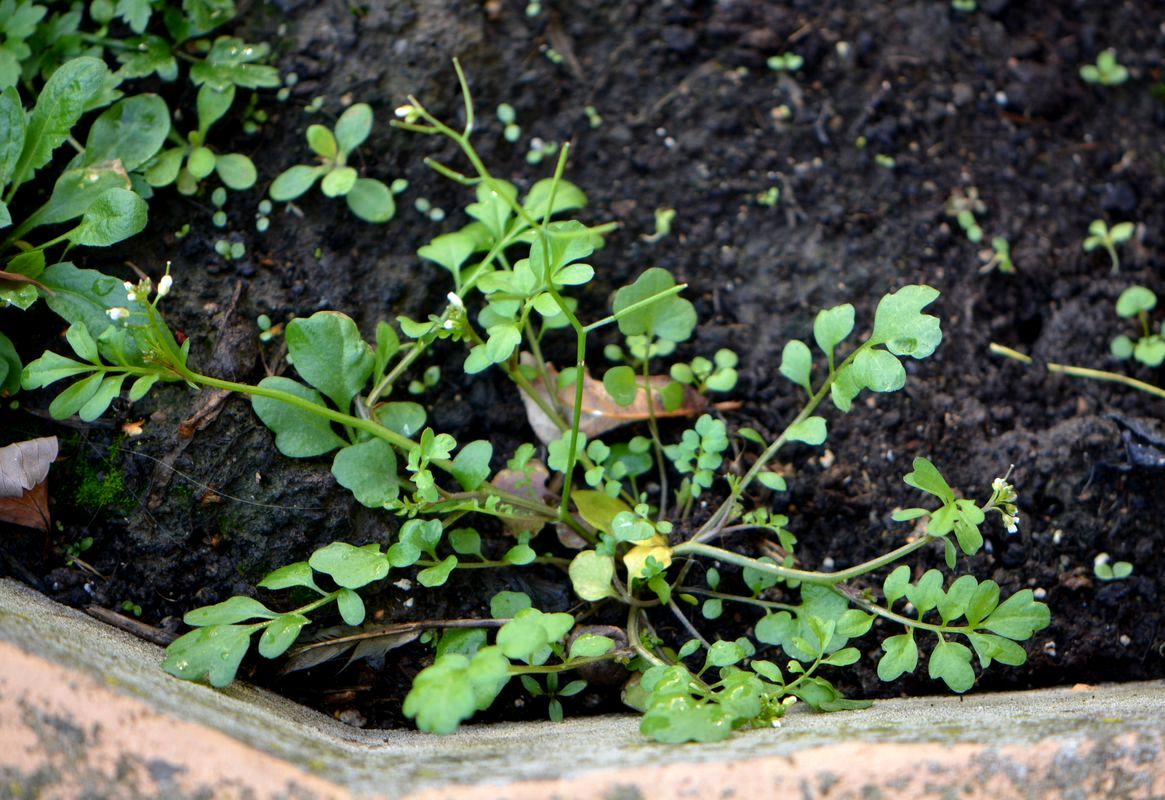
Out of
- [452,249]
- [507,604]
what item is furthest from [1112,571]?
[452,249]

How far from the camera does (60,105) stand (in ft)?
5.98

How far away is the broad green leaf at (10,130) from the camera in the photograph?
1797 millimetres

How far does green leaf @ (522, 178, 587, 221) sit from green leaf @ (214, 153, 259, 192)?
0.56m

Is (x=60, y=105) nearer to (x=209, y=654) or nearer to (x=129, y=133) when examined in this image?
(x=129, y=133)

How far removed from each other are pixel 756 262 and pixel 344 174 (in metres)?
0.91

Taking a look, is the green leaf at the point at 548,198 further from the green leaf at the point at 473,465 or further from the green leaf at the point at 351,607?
the green leaf at the point at 351,607

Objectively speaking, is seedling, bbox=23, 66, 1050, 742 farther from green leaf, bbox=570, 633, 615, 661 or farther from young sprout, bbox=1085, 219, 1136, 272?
young sprout, bbox=1085, 219, 1136, 272

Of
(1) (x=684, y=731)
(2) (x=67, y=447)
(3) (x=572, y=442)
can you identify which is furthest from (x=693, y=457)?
(2) (x=67, y=447)

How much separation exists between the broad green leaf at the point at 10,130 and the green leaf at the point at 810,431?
1494mm

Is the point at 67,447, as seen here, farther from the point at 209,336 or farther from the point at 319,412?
the point at 319,412

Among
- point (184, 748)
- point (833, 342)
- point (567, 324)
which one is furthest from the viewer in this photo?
point (567, 324)

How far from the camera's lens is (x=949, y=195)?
7.57ft

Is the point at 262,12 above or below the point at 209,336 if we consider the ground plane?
above

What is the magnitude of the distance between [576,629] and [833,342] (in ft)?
2.31
